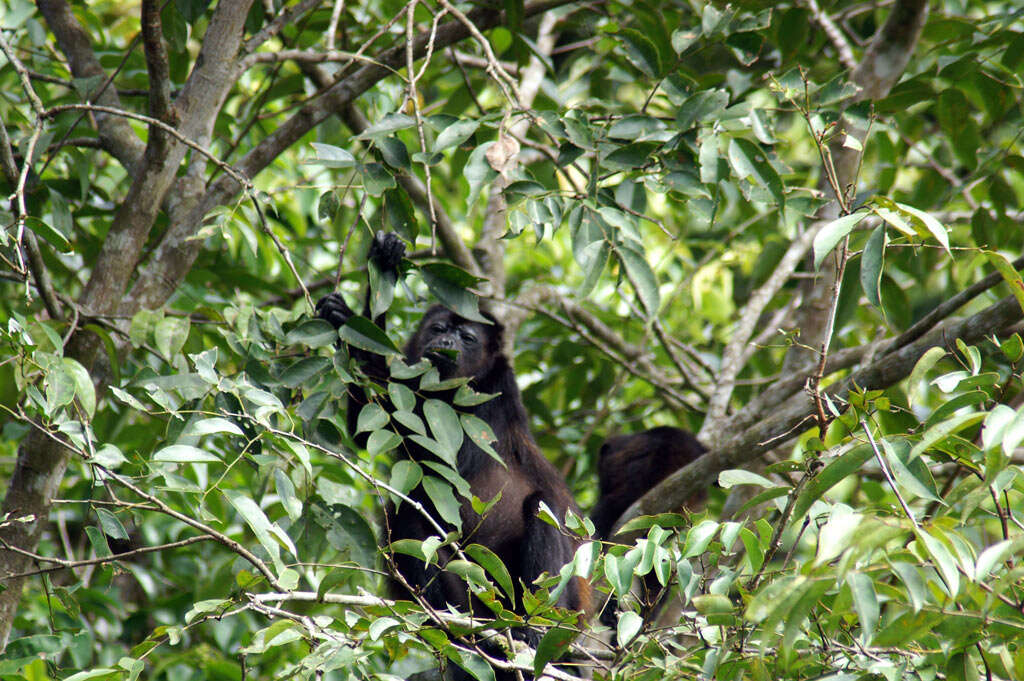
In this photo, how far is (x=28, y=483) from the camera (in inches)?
138

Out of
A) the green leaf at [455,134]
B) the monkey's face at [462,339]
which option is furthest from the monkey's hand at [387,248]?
the monkey's face at [462,339]

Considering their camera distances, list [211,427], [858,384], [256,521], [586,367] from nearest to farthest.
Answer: [256,521], [211,427], [858,384], [586,367]

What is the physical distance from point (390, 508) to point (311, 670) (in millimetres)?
2342

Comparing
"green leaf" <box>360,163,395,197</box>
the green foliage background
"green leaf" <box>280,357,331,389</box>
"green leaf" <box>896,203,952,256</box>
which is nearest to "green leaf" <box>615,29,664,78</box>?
the green foliage background

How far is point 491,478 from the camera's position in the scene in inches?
198

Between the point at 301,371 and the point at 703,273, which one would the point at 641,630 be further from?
the point at 703,273

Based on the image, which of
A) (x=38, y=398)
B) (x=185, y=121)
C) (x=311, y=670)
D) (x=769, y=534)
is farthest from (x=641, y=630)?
(x=185, y=121)

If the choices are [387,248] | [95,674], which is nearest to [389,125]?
[387,248]

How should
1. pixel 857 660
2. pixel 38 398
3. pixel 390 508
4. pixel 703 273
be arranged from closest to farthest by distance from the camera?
pixel 857 660 < pixel 38 398 < pixel 390 508 < pixel 703 273

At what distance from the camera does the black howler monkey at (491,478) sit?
4.44m

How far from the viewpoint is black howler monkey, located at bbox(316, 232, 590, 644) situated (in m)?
4.44

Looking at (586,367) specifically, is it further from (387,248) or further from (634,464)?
(387,248)

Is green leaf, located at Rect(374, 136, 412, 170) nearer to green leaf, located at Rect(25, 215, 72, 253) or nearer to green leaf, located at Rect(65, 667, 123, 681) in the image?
green leaf, located at Rect(25, 215, 72, 253)

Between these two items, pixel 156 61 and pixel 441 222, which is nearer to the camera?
pixel 156 61
